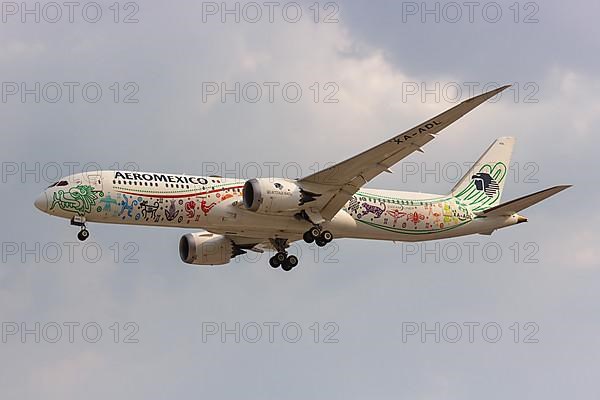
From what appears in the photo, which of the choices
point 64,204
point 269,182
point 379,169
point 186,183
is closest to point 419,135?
point 379,169

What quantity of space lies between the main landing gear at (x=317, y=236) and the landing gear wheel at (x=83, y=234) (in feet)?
29.1

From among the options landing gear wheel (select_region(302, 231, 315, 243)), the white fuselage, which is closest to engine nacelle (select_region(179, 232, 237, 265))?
the white fuselage

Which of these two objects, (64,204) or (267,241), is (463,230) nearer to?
(267,241)

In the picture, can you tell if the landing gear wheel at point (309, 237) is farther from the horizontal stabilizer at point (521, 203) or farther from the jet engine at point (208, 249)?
the horizontal stabilizer at point (521, 203)

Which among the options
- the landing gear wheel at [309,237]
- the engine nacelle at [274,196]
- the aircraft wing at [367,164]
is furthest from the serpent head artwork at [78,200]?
the landing gear wheel at [309,237]

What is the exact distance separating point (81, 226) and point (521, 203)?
1832cm

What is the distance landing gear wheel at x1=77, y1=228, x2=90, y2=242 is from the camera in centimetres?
4300

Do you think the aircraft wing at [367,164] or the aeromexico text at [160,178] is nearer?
the aircraft wing at [367,164]

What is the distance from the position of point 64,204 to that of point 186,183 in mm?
4739

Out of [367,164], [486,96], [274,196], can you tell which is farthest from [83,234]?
[486,96]

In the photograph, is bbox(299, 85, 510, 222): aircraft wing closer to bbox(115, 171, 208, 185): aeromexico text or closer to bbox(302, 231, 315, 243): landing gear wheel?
bbox(302, 231, 315, 243): landing gear wheel

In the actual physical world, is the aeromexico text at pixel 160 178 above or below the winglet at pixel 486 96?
below

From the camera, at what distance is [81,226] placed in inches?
1693

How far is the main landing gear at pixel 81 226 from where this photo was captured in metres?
42.7
